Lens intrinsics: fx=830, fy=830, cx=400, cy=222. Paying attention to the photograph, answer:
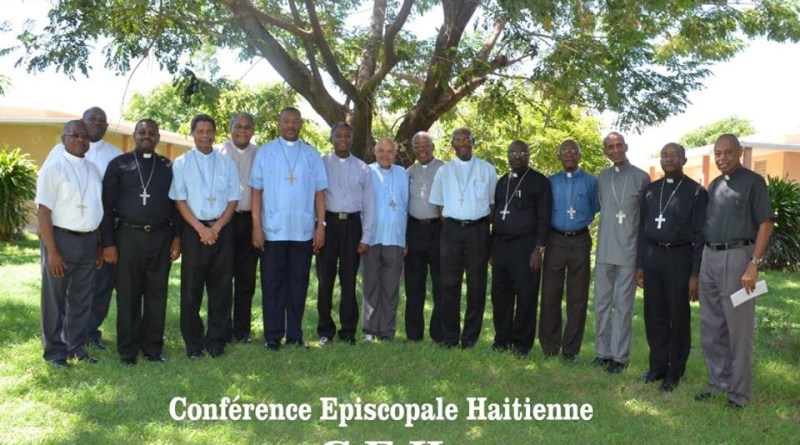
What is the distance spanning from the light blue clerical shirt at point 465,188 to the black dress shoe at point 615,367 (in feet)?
6.06

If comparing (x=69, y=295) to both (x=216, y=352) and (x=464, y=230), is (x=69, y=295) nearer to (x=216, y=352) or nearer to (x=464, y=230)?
(x=216, y=352)

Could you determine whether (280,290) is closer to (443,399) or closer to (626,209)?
(443,399)

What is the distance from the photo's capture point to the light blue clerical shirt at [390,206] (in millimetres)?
8336

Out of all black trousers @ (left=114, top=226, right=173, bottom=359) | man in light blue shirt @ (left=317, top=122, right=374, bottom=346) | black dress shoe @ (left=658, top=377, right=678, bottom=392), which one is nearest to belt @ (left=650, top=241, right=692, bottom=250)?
black dress shoe @ (left=658, top=377, right=678, bottom=392)

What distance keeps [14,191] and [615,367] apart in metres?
17.5

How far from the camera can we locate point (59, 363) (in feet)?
23.2

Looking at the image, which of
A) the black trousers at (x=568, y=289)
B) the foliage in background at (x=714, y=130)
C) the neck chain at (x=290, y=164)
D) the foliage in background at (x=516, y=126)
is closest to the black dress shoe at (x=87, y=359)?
the neck chain at (x=290, y=164)

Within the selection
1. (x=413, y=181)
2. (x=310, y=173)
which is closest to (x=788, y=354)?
(x=413, y=181)

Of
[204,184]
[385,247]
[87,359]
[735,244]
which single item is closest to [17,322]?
[87,359]

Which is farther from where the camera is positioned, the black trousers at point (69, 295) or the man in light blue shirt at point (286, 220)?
the man in light blue shirt at point (286, 220)

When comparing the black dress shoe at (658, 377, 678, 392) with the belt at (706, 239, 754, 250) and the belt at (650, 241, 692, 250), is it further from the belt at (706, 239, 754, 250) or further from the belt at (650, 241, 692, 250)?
the belt at (706, 239, 754, 250)

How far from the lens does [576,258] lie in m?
7.87

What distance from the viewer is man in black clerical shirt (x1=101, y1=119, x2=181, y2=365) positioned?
23.6 ft

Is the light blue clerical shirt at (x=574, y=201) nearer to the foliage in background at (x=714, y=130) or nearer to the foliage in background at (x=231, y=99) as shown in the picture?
the foliage in background at (x=231, y=99)
